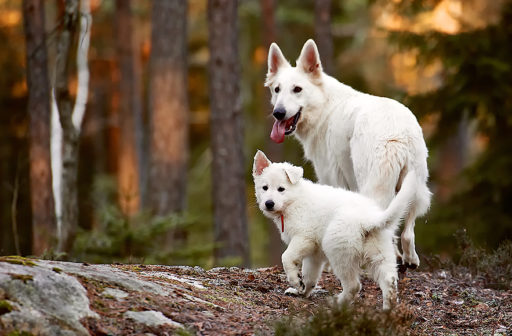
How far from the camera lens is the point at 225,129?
15133mm

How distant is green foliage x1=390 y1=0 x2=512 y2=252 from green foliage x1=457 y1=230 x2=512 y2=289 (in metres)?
6.25

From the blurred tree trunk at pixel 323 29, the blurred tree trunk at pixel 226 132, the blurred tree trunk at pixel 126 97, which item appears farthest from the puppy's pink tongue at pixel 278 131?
the blurred tree trunk at pixel 126 97

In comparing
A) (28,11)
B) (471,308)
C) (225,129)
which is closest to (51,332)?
(471,308)

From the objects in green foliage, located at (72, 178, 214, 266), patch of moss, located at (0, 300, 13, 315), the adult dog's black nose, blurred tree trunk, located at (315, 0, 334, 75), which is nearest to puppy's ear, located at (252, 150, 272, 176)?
the adult dog's black nose

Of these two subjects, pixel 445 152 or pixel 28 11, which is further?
pixel 445 152

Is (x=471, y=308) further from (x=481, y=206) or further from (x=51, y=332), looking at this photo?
(x=481, y=206)

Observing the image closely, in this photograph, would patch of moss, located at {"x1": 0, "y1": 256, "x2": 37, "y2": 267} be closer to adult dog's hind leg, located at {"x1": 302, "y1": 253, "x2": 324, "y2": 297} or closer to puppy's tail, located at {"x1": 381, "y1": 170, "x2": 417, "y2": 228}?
adult dog's hind leg, located at {"x1": 302, "y1": 253, "x2": 324, "y2": 297}

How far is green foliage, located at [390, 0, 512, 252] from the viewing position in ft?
51.0

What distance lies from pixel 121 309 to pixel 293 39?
25.4 metres

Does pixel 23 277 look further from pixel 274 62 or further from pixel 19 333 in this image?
pixel 274 62

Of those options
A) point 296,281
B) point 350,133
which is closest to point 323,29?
point 350,133

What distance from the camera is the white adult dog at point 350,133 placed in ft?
24.3

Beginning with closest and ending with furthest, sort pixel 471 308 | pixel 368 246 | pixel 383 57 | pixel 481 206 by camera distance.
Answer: pixel 368 246
pixel 471 308
pixel 481 206
pixel 383 57

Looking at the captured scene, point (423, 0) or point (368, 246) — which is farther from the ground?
point (423, 0)
